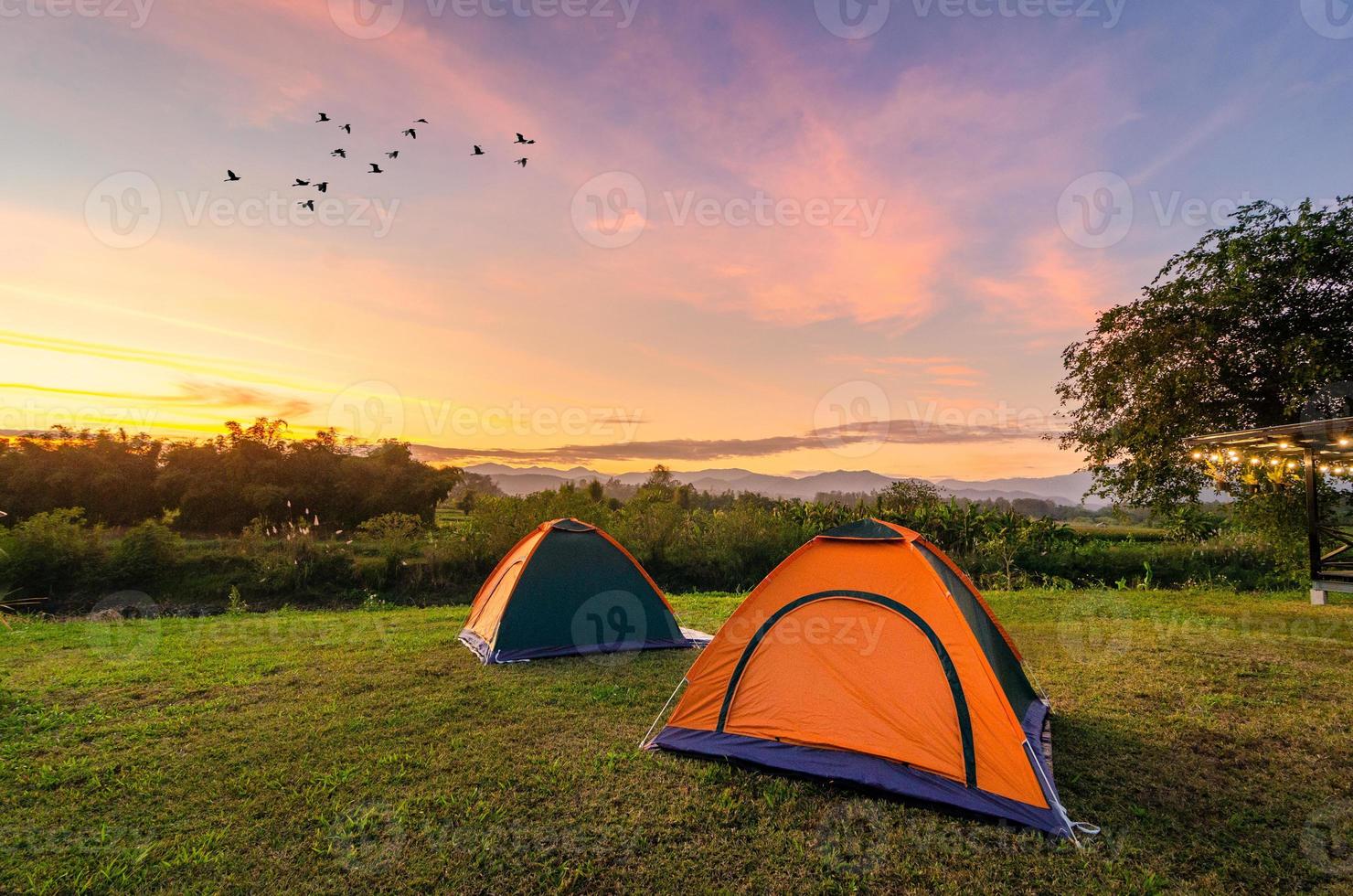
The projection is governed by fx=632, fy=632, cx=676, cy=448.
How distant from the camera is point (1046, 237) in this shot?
37.2ft

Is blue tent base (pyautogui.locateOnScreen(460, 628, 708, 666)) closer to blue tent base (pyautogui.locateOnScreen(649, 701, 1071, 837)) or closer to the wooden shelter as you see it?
blue tent base (pyautogui.locateOnScreen(649, 701, 1071, 837))

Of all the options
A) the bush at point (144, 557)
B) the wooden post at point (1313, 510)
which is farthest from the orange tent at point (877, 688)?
the bush at point (144, 557)

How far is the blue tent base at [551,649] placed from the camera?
7.38 m

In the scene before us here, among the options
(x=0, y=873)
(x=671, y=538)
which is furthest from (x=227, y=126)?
(x=671, y=538)

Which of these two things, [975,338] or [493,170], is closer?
[493,170]

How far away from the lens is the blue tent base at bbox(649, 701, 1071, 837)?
12.4 feet

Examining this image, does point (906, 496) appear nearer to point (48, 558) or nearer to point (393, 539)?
point (393, 539)

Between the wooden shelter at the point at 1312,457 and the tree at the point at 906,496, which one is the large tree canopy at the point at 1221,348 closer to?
the wooden shelter at the point at 1312,457

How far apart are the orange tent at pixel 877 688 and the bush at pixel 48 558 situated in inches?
636

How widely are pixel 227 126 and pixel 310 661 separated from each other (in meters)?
7.06

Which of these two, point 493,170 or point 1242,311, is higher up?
point 493,170

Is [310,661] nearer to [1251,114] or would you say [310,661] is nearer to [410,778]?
[410,778]

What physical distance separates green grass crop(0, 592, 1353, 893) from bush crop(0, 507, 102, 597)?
871 cm

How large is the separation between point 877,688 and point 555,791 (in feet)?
7.54
